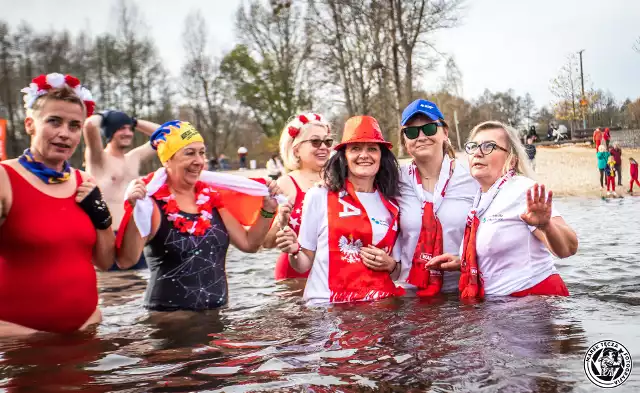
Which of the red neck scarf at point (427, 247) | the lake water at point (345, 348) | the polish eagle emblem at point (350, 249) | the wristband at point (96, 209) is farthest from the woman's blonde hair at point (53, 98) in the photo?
the red neck scarf at point (427, 247)

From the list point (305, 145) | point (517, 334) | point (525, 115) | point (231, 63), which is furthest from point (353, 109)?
point (525, 115)

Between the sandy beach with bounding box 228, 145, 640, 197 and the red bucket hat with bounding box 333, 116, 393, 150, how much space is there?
1672 centimetres

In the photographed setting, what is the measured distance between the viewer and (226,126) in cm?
4906

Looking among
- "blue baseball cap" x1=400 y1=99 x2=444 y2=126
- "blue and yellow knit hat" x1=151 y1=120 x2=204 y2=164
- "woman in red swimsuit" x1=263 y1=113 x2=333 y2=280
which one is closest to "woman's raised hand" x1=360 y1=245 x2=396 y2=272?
"blue baseball cap" x1=400 y1=99 x2=444 y2=126

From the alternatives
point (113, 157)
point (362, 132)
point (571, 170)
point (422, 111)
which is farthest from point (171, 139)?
point (571, 170)

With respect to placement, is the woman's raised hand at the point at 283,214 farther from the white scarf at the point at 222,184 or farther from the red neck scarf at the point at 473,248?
the red neck scarf at the point at 473,248

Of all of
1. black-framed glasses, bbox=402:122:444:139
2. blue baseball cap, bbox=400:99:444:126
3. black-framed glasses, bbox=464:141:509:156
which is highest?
blue baseball cap, bbox=400:99:444:126

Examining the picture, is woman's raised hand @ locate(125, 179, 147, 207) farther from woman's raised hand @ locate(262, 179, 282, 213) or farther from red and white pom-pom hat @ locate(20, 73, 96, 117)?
woman's raised hand @ locate(262, 179, 282, 213)

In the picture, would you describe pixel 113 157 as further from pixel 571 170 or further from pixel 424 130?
pixel 571 170

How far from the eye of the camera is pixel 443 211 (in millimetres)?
4547

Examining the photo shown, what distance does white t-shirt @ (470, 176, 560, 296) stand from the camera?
4.05 metres

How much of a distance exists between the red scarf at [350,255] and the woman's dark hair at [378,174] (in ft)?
0.60

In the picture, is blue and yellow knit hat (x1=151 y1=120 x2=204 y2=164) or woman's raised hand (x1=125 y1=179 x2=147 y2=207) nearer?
woman's raised hand (x1=125 y1=179 x2=147 y2=207)

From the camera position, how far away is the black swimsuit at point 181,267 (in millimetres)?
4367
